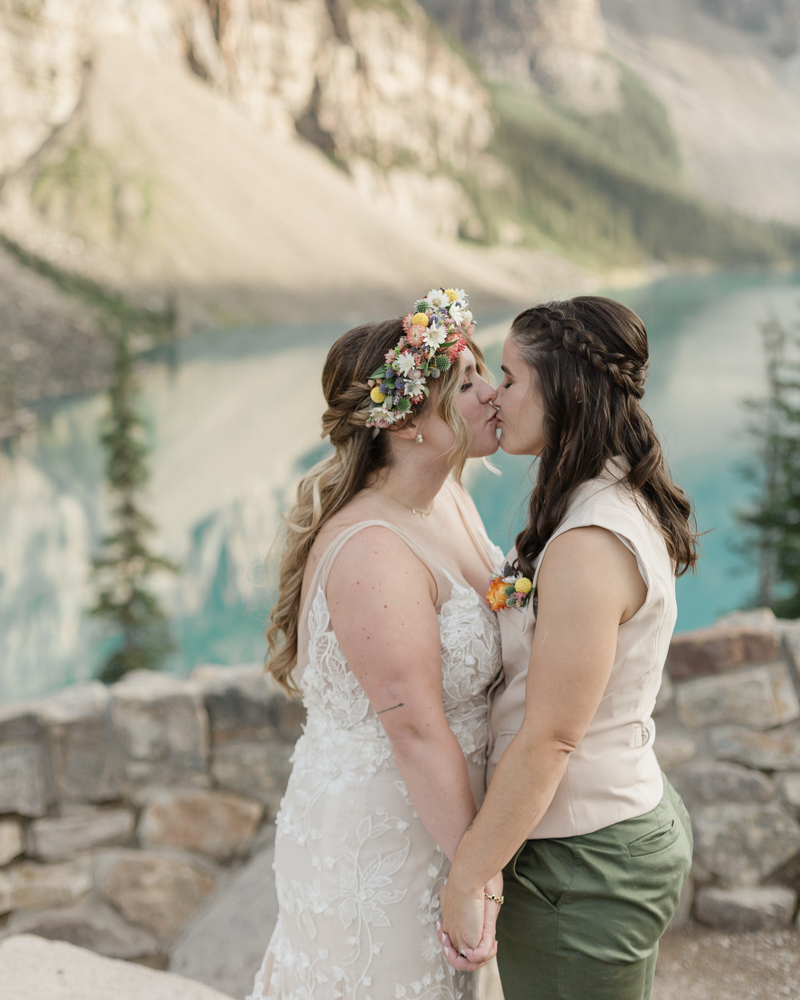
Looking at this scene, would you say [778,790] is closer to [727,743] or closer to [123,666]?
[727,743]

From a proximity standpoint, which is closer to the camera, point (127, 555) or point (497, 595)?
point (497, 595)

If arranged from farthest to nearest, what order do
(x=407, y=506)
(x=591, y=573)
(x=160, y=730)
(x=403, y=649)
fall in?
(x=160, y=730), (x=407, y=506), (x=403, y=649), (x=591, y=573)

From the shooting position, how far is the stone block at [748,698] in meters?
2.91

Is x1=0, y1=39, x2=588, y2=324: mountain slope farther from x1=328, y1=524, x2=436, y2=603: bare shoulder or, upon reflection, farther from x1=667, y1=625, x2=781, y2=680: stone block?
x1=328, y1=524, x2=436, y2=603: bare shoulder

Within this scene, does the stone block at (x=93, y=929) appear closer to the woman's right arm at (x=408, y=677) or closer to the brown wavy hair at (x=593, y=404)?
the woman's right arm at (x=408, y=677)

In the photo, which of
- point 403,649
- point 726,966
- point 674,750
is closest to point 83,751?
point 403,649

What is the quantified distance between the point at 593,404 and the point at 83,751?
7.84 feet

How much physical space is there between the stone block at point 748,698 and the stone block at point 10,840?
8.33 feet

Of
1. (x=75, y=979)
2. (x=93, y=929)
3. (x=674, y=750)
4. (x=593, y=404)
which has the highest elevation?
(x=593, y=404)

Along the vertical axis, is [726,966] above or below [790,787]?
below

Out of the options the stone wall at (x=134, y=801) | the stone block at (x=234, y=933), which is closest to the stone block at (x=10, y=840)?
the stone wall at (x=134, y=801)

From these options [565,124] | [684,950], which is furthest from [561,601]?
[565,124]

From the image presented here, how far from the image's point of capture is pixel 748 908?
9.24ft

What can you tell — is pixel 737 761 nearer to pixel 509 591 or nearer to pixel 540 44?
pixel 509 591
